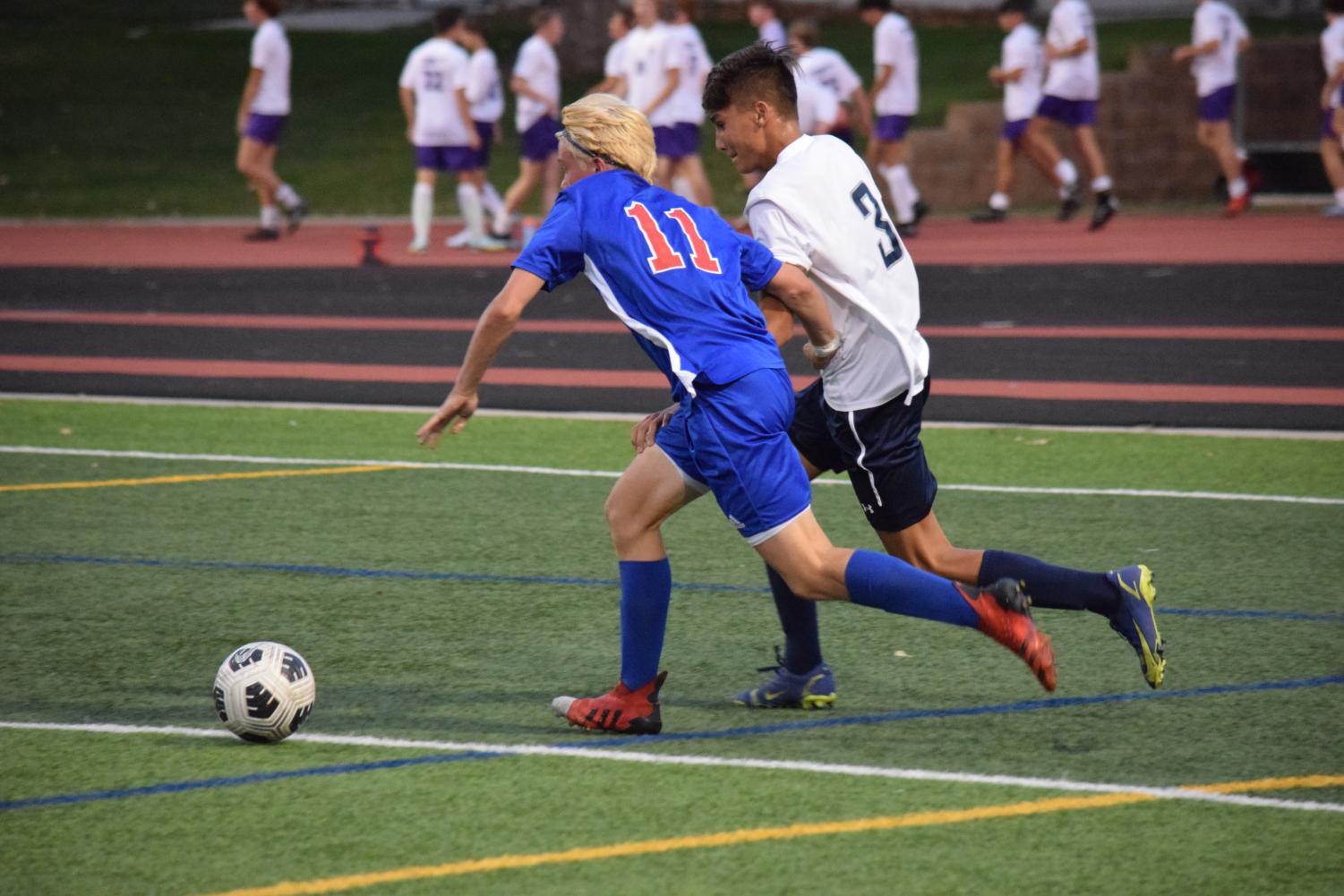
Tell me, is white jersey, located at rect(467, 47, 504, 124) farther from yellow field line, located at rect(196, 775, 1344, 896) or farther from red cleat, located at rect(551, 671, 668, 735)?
yellow field line, located at rect(196, 775, 1344, 896)

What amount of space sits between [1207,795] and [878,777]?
85 centimetres

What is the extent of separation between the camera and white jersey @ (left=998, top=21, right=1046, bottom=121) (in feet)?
65.9

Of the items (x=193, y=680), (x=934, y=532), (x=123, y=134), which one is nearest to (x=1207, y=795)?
(x=934, y=532)

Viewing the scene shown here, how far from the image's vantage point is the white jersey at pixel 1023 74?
65.9 feet

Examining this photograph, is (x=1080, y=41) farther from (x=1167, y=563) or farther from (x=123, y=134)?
(x=123, y=134)

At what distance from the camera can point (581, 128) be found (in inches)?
215

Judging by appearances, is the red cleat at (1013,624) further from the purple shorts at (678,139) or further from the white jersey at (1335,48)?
the white jersey at (1335,48)

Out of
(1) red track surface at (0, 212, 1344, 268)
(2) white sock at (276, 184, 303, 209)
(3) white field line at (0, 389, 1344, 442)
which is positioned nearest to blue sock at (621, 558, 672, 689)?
(3) white field line at (0, 389, 1344, 442)

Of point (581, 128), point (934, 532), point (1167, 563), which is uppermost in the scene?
point (581, 128)

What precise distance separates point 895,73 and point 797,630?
1513 centimetres

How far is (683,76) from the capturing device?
18766 mm

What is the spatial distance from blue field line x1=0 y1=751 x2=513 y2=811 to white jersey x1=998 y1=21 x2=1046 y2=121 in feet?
52.1

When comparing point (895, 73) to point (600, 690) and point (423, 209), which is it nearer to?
point (423, 209)

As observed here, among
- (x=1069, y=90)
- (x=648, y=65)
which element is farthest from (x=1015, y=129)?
(x=648, y=65)
